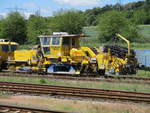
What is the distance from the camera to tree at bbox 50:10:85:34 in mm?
73488

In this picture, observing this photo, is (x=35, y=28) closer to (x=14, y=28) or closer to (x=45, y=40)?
(x=14, y=28)

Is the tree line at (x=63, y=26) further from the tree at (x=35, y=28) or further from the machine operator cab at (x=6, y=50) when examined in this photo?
the machine operator cab at (x=6, y=50)

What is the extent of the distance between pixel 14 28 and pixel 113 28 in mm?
25152

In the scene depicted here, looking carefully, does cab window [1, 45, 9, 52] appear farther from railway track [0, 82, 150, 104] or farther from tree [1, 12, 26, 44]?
tree [1, 12, 26, 44]

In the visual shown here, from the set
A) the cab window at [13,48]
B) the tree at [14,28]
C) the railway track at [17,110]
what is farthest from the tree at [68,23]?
the railway track at [17,110]

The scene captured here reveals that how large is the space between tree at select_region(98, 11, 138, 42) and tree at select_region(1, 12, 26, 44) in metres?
19.7

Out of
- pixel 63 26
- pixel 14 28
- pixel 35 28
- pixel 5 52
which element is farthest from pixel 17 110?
pixel 14 28

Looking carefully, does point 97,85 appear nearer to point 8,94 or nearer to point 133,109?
point 8,94

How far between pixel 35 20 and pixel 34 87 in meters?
59.7

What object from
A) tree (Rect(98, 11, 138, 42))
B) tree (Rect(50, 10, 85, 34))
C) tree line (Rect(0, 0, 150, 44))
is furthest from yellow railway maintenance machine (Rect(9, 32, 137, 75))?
tree (Rect(50, 10, 85, 34))

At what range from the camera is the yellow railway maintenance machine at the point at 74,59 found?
2214 cm

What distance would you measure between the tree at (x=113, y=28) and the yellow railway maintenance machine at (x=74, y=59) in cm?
3918

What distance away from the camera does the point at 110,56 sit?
72.7 feet

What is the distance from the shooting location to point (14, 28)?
7488 cm
